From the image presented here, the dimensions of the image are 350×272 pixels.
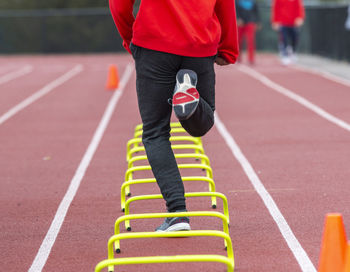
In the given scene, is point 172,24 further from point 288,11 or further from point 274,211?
point 288,11

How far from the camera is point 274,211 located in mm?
6098

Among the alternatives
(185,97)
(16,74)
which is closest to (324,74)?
(16,74)

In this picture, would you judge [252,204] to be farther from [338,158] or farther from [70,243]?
[338,158]

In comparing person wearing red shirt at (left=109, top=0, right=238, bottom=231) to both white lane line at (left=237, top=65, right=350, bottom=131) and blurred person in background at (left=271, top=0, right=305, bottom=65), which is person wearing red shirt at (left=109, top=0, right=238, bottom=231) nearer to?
white lane line at (left=237, top=65, right=350, bottom=131)

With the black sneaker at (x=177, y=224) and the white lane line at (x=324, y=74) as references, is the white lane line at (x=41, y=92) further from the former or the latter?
the black sneaker at (x=177, y=224)

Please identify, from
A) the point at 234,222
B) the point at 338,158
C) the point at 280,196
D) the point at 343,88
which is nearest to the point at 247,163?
the point at 338,158

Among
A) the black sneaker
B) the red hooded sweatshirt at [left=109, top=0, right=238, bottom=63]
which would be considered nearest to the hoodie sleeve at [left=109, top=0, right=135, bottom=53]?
the red hooded sweatshirt at [left=109, top=0, right=238, bottom=63]

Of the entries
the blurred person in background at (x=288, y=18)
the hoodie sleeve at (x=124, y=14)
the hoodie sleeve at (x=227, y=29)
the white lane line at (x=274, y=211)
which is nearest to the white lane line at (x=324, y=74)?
the blurred person in background at (x=288, y=18)

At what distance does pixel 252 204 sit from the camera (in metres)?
6.35

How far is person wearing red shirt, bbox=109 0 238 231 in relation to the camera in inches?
193

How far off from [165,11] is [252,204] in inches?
80.7

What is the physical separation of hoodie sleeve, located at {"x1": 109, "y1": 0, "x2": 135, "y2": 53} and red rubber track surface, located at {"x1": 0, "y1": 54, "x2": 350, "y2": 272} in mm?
1406

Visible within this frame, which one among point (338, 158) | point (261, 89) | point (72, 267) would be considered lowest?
point (261, 89)

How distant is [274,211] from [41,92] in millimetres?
11728
